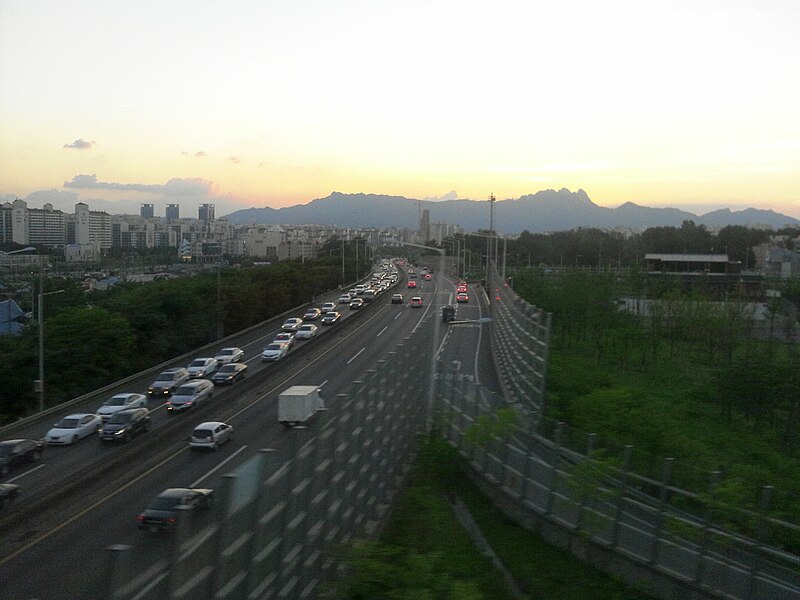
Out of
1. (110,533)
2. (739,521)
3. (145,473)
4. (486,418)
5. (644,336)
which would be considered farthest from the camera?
(644,336)

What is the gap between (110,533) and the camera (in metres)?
8.72

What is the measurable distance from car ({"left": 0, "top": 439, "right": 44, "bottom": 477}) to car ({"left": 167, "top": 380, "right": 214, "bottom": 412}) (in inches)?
177

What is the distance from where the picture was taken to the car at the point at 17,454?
11.8 metres

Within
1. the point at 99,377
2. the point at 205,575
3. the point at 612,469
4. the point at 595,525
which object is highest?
the point at 205,575

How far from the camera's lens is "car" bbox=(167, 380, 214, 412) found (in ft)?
56.2

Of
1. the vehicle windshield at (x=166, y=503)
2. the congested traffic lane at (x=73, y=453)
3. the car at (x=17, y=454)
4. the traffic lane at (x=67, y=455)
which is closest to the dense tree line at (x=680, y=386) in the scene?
the vehicle windshield at (x=166, y=503)

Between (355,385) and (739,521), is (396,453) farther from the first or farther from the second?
(739,521)

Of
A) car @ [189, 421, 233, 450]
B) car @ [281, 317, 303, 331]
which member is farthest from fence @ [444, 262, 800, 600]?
car @ [281, 317, 303, 331]

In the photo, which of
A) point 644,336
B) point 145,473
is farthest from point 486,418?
point 644,336

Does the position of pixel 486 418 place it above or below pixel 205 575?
below

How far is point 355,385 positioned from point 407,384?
311cm

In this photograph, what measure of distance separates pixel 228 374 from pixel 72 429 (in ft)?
23.3

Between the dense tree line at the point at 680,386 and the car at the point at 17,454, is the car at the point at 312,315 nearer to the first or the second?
the dense tree line at the point at 680,386

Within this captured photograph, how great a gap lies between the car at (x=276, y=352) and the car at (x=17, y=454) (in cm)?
1234
